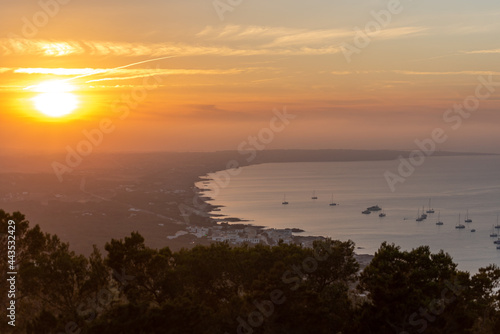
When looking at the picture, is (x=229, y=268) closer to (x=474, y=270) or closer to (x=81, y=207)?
(x=474, y=270)

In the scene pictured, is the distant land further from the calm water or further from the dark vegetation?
the dark vegetation

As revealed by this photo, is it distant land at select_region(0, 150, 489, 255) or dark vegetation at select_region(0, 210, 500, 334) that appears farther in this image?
distant land at select_region(0, 150, 489, 255)

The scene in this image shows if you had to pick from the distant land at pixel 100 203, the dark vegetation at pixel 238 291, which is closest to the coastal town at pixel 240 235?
the distant land at pixel 100 203

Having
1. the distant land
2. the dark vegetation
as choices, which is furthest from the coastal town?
the dark vegetation

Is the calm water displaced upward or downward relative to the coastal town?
upward

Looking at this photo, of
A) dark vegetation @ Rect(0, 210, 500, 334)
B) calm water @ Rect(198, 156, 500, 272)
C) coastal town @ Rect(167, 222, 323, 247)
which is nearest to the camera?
dark vegetation @ Rect(0, 210, 500, 334)

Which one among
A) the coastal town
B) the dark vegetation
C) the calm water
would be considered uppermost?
the calm water

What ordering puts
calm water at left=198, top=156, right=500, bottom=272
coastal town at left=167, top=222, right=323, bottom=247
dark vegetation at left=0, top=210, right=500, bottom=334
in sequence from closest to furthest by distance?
dark vegetation at left=0, top=210, right=500, bottom=334 < coastal town at left=167, top=222, right=323, bottom=247 < calm water at left=198, top=156, right=500, bottom=272

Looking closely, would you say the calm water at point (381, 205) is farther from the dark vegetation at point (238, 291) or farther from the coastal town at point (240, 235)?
the dark vegetation at point (238, 291)

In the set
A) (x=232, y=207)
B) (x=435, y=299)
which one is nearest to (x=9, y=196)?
(x=232, y=207)
